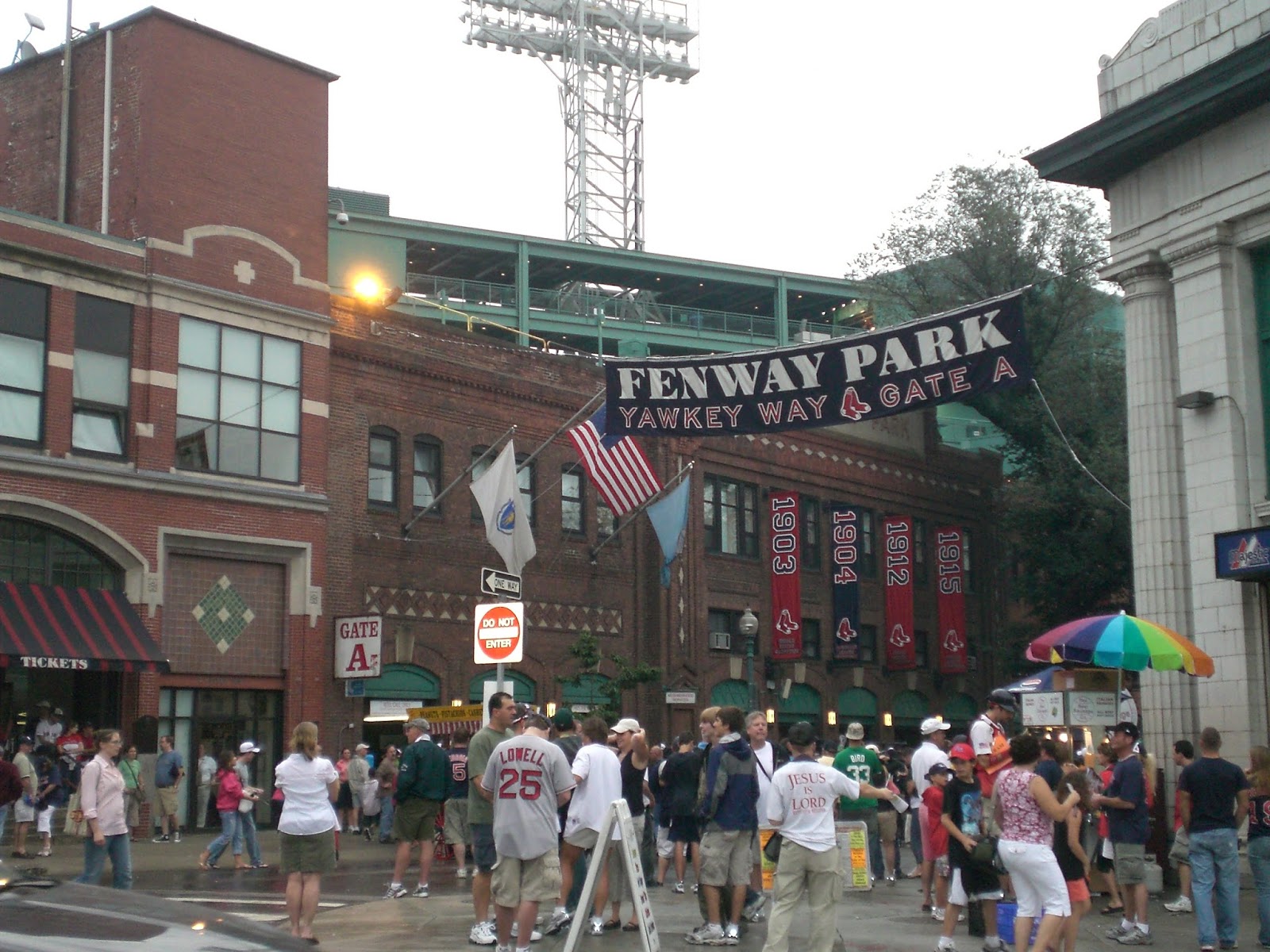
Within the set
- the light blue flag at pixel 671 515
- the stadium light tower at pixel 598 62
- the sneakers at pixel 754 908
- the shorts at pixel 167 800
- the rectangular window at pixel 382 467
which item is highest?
the stadium light tower at pixel 598 62

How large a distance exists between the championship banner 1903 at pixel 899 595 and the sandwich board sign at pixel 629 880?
110 ft

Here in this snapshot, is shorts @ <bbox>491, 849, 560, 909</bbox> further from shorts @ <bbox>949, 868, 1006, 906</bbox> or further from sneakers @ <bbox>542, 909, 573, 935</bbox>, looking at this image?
shorts @ <bbox>949, 868, 1006, 906</bbox>

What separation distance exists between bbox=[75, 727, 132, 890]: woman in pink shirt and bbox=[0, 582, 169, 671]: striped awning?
1080cm

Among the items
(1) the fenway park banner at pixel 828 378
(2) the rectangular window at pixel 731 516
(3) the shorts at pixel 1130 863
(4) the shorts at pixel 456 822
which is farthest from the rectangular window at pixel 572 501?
(3) the shorts at pixel 1130 863

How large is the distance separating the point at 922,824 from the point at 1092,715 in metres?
2.81

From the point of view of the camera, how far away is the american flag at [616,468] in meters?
30.3

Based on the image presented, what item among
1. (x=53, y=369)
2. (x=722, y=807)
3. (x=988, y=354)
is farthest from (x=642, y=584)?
(x=722, y=807)

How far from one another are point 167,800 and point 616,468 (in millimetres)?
10461

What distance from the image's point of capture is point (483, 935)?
13.0 meters

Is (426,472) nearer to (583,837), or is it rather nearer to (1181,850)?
(583,837)

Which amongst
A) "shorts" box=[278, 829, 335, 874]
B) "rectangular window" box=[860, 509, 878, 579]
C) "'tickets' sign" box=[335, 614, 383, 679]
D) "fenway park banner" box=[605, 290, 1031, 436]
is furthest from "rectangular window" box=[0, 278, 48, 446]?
"rectangular window" box=[860, 509, 878, 579]

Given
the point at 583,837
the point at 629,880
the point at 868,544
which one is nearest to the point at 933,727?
the point at 583,837

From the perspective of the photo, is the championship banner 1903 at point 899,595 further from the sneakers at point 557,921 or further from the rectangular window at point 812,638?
the sneakers at point 557,921

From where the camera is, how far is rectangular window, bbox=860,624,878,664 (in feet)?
145
